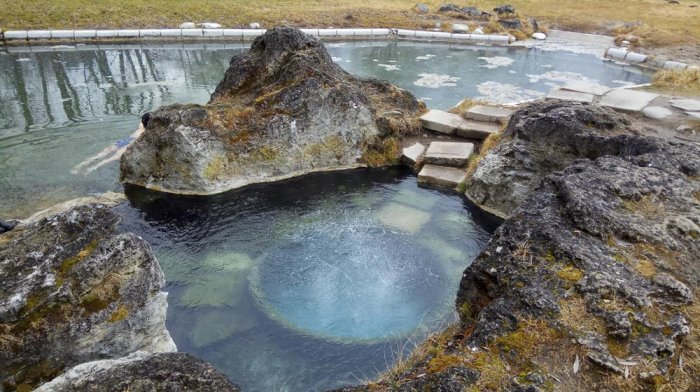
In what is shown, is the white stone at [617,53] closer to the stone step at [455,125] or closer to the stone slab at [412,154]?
the stone step at [455,125]

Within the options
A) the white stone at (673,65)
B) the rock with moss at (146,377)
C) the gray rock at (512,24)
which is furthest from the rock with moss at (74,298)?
the gray rock at (512,24)

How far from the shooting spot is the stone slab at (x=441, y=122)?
17031mm

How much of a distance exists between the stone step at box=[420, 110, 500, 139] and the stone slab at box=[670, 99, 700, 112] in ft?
20.2

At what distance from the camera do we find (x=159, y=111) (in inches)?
555

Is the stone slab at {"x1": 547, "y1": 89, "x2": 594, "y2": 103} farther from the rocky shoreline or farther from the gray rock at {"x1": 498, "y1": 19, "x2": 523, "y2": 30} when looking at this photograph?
the gray rock at {"x1": 498, "y1": 19, "x2": 523, "y2": 30}

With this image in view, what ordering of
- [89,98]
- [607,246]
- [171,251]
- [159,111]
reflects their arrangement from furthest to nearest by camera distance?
[89,98]
[159,111]
[171,251]
[607,246]

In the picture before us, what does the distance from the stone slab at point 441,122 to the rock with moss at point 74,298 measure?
11.6 m

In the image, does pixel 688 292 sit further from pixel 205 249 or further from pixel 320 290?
pixel 205 249

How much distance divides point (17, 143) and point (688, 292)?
60.3 feet

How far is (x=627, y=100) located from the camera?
1727 cm

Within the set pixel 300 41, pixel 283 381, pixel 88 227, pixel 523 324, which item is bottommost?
pixel 283 381

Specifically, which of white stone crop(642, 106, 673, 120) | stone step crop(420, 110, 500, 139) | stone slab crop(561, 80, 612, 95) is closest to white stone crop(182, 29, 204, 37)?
stone step crop(420, 110, 500, 139)

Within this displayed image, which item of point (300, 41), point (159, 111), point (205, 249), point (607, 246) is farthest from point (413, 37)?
point (607, 246)

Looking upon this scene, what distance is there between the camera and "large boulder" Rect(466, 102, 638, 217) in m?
12.4
